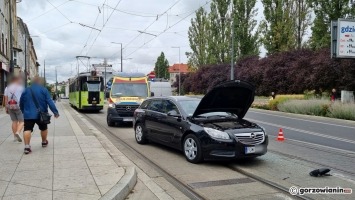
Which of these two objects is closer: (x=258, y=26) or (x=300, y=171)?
(x=300, y=171)

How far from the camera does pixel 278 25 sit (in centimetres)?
3900

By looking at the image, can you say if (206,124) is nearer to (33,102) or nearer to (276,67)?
(33,102)

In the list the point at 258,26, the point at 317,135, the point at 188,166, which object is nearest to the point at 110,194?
the point at 188,166

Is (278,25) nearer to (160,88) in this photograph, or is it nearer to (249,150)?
(160,88)

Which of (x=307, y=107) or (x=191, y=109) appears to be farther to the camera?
(x=307, y=107)

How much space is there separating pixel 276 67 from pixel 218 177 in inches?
1248

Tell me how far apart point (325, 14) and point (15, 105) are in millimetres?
28110

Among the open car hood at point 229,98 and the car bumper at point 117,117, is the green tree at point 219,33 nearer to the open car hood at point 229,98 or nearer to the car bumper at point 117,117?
the car bumper at point 117,117

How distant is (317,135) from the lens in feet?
46.0

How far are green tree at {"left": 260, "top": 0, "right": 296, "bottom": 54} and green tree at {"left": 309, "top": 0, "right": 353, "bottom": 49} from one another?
6371 mm

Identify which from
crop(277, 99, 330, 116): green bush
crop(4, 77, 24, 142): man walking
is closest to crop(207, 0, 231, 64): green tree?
crop(277, 99, 330, 116): green bush

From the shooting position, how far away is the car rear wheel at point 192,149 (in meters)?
8.10

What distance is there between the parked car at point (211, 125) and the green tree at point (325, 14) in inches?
985

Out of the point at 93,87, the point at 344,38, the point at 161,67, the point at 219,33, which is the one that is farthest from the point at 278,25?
the point at 161,67
